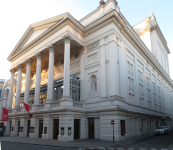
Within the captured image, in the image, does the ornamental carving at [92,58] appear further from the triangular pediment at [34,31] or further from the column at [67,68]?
the triangular pediment at [34,31]

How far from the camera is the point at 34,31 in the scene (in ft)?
102

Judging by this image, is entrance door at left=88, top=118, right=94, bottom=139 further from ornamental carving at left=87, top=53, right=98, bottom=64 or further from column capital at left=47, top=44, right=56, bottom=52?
column capital at left=47, top=44, right=56, bottom=52

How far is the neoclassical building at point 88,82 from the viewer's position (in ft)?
68.1

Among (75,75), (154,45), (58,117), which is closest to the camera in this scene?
(58,117)

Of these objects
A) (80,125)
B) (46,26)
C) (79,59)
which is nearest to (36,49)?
(46,26)

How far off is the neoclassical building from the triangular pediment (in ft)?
0.18

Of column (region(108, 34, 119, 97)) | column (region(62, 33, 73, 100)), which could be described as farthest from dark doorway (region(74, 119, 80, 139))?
column (region(108, 34, 119, 97))

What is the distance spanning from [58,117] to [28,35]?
19.2 m

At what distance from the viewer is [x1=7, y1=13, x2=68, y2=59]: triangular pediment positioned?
86.7 ft

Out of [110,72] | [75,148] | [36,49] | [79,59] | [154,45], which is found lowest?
[75,148]

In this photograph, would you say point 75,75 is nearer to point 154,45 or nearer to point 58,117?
point 58,117

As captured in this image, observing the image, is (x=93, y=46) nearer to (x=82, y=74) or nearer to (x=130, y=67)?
(x=82, y=74)

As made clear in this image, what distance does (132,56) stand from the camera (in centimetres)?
2923

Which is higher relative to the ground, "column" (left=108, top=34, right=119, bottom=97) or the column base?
"column" (left=108, top=34, right=119, bottom=97)
